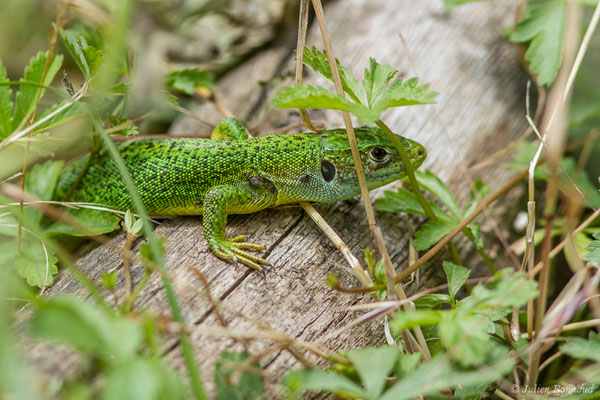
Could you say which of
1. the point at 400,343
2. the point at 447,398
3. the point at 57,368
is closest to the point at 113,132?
the point at 57,368

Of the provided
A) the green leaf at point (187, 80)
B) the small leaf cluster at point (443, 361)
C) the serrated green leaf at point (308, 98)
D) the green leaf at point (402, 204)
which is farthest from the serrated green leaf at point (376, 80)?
the green leaf at point (187, 80)

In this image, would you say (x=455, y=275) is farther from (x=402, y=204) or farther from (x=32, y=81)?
(x=32, y=81)

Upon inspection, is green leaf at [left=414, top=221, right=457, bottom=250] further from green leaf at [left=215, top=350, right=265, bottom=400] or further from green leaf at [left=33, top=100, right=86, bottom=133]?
green leaf at [left=33, top=100, right=86, bottom=133]

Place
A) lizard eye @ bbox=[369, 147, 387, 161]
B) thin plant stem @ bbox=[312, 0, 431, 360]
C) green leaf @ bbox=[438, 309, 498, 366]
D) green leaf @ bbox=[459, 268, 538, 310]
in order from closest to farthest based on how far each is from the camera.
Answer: green leaf @ bbox=[438, 309, 498, 366]
green leaf @ bbox=[459, 268, 538, 310]
thin plant stem @ bbox=[312, 0, 431, 360]
lizard eye @ bbox=[369, 147, 387, 161]

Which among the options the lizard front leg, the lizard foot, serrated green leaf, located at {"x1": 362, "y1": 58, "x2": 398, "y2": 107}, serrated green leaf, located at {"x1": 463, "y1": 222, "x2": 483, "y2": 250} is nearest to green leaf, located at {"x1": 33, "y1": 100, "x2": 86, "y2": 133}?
the lizard front leg

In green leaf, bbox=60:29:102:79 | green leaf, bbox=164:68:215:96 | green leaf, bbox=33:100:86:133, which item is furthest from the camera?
green leaf, bbox=164:68:215:96

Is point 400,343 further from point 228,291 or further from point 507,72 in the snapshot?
point 507,72

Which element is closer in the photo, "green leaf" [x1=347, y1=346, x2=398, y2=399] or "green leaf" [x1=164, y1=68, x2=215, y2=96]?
"green leaf" [x1=347, y1=346, x2=398, y2=399]
